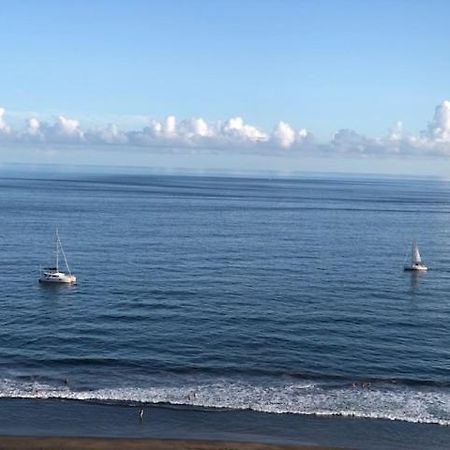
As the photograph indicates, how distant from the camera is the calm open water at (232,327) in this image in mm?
56750

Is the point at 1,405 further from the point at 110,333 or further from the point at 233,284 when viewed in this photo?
the point at 233,284

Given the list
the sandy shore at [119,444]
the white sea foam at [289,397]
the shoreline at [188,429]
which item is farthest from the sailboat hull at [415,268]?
the sandy shore at [119,444]

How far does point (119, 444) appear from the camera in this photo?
4541 cm

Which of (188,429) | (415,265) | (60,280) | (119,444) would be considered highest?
(415,265)

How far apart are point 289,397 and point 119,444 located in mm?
16989

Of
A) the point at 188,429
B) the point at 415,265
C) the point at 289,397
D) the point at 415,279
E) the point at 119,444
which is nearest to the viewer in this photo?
the point at 119,444

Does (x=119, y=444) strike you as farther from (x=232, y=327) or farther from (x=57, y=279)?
(x=57, y=279)

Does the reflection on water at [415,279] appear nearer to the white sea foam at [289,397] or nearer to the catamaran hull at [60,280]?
the white sea foam at [289,397]

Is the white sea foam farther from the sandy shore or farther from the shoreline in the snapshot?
the sandy shore

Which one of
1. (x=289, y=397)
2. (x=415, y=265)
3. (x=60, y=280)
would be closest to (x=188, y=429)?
(x=289, y=397)

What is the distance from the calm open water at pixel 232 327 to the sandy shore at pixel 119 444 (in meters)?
7.47

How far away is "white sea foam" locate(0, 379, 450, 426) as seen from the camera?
174 feet

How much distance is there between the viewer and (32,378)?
2315 inches

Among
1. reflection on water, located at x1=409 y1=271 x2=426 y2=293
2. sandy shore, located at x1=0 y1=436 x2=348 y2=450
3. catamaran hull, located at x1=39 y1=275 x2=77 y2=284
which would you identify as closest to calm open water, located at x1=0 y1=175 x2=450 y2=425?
reflection on water, located at x1=409 y1=271 x2=426 y2=293
